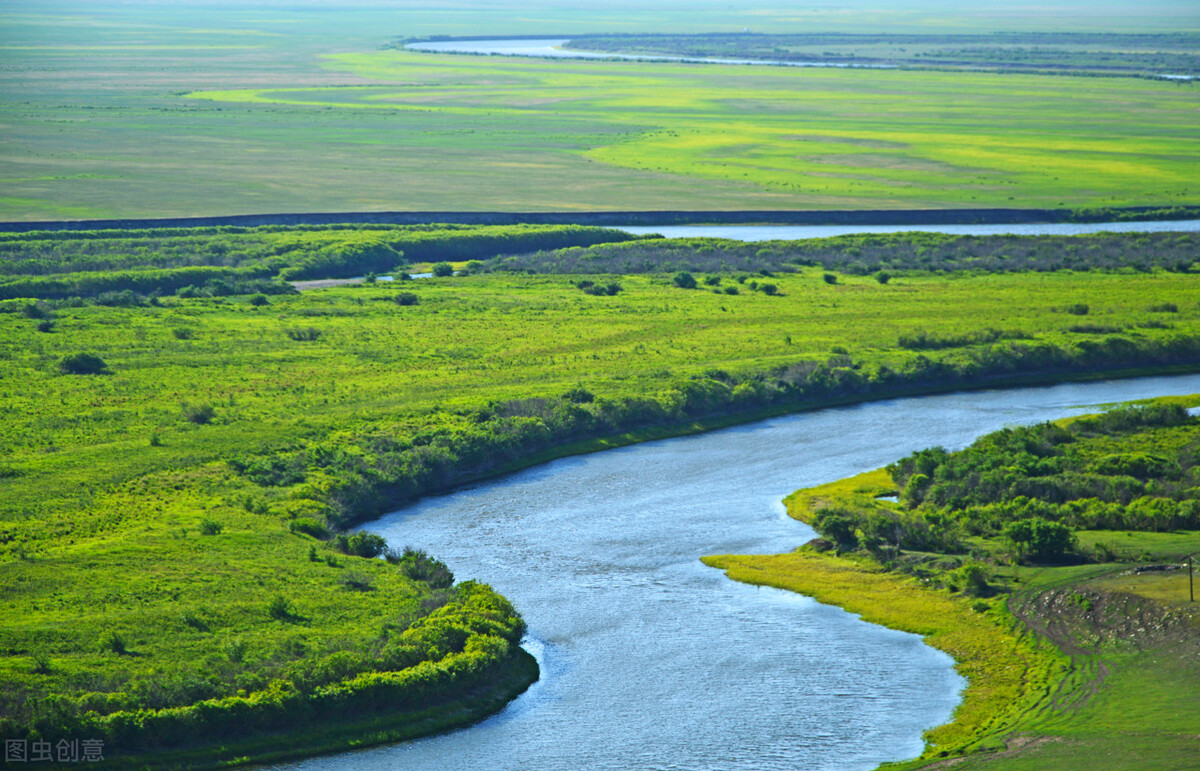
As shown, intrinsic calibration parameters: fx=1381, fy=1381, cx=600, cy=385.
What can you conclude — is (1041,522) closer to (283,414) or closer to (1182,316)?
(283,414)

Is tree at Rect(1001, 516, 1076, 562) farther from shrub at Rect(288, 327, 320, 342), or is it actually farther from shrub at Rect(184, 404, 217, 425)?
shrub at Rect(288, 327, 320, 342)

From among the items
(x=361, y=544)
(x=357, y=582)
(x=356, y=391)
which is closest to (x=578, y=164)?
(x=356, y=391)

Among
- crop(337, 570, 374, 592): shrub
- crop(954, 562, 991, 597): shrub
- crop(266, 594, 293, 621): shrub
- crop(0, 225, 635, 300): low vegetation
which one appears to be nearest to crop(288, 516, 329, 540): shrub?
crop(337, 570, 374, 592): shrub

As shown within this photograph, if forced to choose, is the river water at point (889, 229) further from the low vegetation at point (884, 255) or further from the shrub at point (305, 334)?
the shrub at point (305, 334)

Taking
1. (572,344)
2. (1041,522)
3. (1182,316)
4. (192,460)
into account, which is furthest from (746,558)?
(1182,316)

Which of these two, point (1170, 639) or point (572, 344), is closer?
point (1170, 639)

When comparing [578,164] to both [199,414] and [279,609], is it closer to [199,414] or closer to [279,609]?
[199,414]
